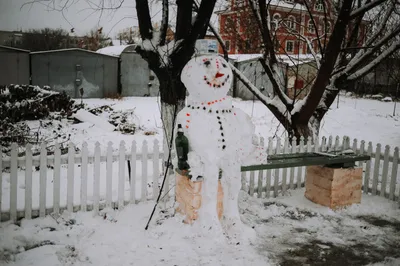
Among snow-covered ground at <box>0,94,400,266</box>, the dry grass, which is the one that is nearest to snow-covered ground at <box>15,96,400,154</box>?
the dry grass

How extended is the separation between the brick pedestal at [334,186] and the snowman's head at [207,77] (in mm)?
2548

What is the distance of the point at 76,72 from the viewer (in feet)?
61.3

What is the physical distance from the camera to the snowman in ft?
14.2

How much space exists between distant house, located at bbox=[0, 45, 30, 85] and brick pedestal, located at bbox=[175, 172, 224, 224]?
1598cm

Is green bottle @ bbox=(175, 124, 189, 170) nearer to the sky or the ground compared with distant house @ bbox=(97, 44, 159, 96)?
nearer to the ground

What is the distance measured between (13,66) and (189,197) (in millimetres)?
16577

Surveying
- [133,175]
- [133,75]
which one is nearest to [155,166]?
[133,175]

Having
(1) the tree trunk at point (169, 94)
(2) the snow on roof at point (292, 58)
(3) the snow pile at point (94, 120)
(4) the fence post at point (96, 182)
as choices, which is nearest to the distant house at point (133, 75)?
(2) the snow on roof at point (292, 58)

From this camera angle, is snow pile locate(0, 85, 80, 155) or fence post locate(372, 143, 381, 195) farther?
snow pile locate(0, 85, 80, 155)

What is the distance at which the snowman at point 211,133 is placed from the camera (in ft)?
14.2

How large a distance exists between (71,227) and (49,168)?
119 inches

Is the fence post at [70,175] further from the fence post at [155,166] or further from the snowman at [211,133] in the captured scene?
the snowman at [211,133]

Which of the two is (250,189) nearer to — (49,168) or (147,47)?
(147,47)

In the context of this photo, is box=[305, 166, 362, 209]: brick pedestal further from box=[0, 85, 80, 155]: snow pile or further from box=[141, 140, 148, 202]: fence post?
box=[0, 85, 80, 155]: snow pile
